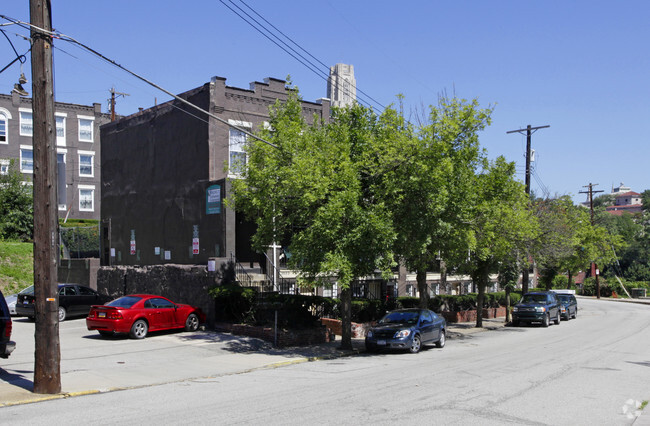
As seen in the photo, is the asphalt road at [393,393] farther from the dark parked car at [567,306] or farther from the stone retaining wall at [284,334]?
the dark parked car at [567,306]

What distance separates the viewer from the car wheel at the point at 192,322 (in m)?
20.3

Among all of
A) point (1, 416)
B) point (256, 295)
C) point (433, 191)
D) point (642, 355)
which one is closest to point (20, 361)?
point (1, 416)

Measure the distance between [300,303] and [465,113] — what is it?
8.42 meters

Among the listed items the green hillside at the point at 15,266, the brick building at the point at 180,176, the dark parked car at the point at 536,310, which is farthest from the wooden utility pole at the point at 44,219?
the dark parked car at the point at 536,310

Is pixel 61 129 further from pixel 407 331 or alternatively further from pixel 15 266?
pixel 407 331

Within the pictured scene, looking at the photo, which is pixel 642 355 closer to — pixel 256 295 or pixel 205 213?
pixel 256 295

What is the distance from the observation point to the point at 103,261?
3175cm

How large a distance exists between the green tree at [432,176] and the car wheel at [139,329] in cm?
843

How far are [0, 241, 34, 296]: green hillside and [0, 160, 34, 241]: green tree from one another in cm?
400

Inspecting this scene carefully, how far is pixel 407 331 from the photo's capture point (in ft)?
59.1

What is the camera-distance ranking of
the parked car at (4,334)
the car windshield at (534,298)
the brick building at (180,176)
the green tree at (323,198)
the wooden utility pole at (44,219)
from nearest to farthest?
the wooden utility pole at (44,219)
the parked car at (4,334)
the green tree at (323,198)
the brick building at (180,176)
the car windshield at (534,298)

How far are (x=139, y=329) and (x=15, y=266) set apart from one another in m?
17.5

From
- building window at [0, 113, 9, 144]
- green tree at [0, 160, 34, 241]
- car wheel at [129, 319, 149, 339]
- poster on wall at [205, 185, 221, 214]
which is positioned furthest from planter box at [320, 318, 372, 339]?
building window at [0, 113, 9, 144]

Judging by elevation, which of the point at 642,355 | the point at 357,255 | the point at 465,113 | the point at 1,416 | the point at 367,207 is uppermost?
the point at 465,113
